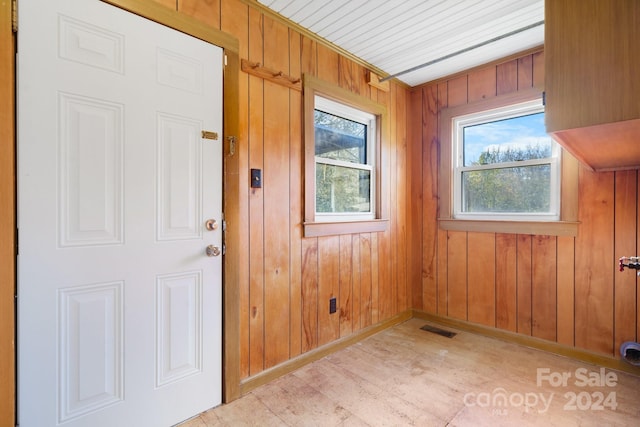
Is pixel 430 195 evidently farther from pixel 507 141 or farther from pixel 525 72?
pixel 525 72

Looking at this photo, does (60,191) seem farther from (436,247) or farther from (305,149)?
(436,247)

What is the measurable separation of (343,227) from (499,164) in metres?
1.51

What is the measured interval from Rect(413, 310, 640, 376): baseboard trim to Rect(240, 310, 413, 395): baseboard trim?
0.40 meters

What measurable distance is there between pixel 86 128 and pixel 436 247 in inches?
114

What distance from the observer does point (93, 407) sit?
1386 millimetres

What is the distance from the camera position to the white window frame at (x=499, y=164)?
246 centimetres

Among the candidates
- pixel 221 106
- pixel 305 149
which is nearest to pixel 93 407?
pixel 221 106

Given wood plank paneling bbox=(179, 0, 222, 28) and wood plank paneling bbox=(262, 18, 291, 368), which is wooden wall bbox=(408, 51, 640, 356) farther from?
wood plank paneling bbox=(179, 0, 222, 28)

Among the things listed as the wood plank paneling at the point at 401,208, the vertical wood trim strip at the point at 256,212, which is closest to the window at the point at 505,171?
the wood plank paneling at the point at 401,208

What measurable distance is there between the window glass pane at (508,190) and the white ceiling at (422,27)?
97cm

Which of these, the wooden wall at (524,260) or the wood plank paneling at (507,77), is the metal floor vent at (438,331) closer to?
the wooden wall at (524,260)

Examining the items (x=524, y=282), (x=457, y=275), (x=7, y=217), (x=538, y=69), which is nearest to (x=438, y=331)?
(x=457, y=275)

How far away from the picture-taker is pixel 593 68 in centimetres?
104

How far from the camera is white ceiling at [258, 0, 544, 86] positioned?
1.94 m
